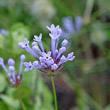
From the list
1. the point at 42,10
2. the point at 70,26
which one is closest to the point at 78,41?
the point at 70,26

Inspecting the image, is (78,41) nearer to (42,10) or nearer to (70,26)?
(70,26)

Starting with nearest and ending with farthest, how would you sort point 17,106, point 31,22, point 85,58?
point 17,106
point 31,22
point 85,58

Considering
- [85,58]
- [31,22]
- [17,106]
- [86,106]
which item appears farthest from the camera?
[85,58]

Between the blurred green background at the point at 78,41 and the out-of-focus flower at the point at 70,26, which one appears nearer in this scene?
the blurred green background at the point at 78,41

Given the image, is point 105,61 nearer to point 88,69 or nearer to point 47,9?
point 88,69

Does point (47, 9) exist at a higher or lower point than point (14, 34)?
higher

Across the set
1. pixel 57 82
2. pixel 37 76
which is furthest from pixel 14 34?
pixel 57 82
